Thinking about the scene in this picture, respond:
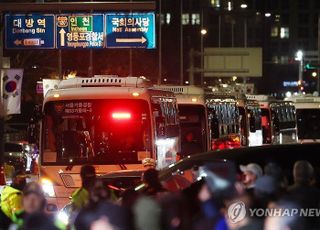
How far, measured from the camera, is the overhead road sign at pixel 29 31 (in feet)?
93.7

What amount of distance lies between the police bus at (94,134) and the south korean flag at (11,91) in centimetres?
442

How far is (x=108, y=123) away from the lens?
17.5 m

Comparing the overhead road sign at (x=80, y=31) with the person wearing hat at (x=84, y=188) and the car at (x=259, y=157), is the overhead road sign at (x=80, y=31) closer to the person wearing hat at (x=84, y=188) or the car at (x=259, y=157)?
the person wearing hat at (x=84, y=188)

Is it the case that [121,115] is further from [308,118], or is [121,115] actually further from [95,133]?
[308,118]

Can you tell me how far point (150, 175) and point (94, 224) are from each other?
2613mm

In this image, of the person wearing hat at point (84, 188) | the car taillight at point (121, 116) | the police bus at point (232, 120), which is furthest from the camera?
the police bus at point (232, 120)

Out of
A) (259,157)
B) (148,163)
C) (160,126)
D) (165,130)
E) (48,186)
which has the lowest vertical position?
(48,186)

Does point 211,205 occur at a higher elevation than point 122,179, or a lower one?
higher

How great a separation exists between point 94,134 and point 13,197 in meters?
5.47

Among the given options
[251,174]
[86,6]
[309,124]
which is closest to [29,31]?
[86,6]

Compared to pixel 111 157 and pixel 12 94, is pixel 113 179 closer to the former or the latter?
pixel 111 157

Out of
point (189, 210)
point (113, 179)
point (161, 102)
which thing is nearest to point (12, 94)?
point (161, 102)

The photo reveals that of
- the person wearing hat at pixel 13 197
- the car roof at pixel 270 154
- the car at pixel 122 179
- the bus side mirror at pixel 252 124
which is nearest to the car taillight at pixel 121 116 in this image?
the car at pixel 122 179

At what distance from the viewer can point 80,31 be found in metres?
29.9
